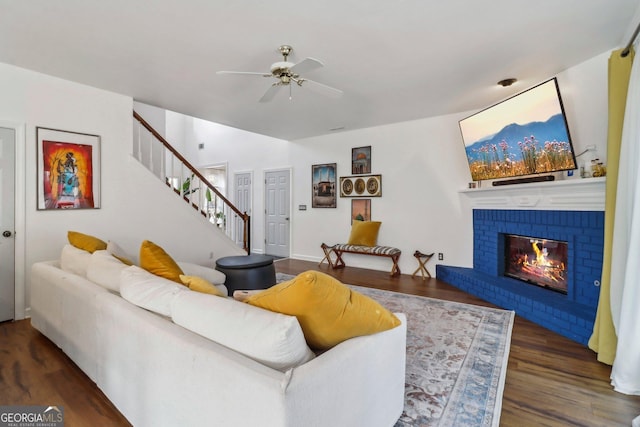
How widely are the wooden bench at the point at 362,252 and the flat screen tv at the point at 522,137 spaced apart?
5.64ft

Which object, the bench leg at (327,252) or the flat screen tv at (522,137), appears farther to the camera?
the bench leg at (327,252)

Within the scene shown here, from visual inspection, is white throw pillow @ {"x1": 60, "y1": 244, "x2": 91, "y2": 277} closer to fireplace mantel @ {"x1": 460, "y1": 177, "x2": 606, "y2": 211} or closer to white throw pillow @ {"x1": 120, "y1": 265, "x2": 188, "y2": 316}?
white throw pillow @ {"x1": 120, "y1": 265, "x2": 188, "y2": 316}

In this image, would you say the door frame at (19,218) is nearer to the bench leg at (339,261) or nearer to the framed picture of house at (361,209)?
the bench leg at (339,261)

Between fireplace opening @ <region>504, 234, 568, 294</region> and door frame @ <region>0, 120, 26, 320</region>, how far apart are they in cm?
561

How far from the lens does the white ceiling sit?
2.21m

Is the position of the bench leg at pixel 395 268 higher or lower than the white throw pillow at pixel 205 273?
lower

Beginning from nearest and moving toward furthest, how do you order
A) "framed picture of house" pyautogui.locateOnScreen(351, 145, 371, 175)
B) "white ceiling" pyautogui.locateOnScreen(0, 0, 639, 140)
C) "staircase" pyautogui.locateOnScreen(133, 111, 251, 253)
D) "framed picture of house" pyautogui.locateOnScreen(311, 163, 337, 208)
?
"white ceiling" pyautogui.locateOnScreen(0, 0, 639, 140)
"staircase" pyautogui.locateOnScreen(133, 111, 251, 253)
"framed picture of house" pyautogui.locateOnScreen(351, 145, 371, 175)
"framed picture of house" pyautogui.locateOnScreen(311, 163, 337, 208)

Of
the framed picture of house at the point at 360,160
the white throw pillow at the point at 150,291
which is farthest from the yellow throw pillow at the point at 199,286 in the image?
the framed picture of house at the point at 360,160

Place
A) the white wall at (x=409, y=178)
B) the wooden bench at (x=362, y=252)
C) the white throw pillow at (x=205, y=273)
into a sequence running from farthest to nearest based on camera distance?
the wooden bench at (x=362, y=252) < the white wall at (x=409, y=178) < the white throw pillow at (x=205, y=273)

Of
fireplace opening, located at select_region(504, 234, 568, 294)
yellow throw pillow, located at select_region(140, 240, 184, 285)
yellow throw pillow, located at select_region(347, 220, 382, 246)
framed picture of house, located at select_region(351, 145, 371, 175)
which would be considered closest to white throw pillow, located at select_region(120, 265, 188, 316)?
yellow throw pillow, located at select_region(140, 240, 184, 285)

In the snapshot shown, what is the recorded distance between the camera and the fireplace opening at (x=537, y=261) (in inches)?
132

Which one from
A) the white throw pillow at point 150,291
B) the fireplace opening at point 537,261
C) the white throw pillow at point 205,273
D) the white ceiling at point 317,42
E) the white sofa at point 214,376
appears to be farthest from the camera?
the fireplace opening at point 537,261

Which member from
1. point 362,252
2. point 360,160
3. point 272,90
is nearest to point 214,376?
point 272,90

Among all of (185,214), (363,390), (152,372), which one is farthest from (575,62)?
(185,214)
